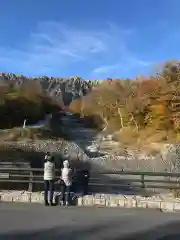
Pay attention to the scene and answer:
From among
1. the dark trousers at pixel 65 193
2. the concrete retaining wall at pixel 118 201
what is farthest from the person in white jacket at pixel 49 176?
the concrete retaining wall at pixel 118 201

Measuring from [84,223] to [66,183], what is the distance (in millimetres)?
3176

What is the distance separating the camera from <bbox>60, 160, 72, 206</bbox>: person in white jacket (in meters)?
13.0

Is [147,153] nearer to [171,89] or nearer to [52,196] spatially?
[171,89]

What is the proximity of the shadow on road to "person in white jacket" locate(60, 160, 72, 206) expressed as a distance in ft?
11.6

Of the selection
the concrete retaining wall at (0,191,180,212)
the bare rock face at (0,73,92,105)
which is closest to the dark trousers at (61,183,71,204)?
the concrete retaining wall at (0,191,180,212)

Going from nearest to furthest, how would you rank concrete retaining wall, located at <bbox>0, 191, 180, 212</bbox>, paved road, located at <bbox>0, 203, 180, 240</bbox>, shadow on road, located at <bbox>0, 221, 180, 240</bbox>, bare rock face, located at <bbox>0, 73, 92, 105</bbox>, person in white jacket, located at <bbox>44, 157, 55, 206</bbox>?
shadow on road, located at <bbox>0, 221, 180, 240</bbox> < paved road, located at <bbox>0, 203, 180, 240</bbox> < concrete retaining wall, located at <bbox>0, 191, 180, 212</bbox> < person in white jacket, located at <bbox>44, 157, 55, 206</bbox> < bare rock face, located at <bbox>0, 73, 92, 105</bbox>

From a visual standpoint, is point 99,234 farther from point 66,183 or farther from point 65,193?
point 65,193

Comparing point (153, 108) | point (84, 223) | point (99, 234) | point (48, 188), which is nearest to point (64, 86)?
point (153, 108)

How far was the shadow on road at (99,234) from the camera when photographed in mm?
8312

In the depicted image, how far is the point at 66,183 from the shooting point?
42.5 ft

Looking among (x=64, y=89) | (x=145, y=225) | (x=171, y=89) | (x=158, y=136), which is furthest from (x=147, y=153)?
(x=64, y=89)

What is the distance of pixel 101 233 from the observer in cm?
876

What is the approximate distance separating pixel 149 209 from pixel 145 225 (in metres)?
2.89

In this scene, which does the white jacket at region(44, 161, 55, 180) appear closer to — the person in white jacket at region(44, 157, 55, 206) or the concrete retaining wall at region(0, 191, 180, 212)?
the person in white jacket at region(44, 157, 55, 206)
